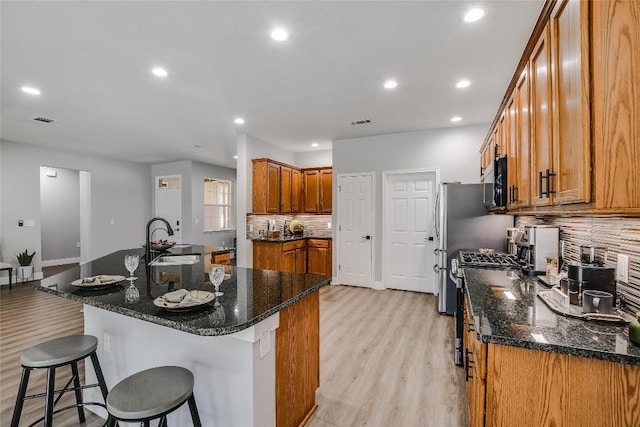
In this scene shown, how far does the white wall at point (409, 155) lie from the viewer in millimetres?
4730

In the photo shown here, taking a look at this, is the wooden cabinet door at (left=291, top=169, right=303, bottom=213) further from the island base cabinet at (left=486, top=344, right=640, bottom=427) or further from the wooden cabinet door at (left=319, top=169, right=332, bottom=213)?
the island base cabinet at (left=486, top=344, right=640, bottom=427)

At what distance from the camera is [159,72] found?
2.93m

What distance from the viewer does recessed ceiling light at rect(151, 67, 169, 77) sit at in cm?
287

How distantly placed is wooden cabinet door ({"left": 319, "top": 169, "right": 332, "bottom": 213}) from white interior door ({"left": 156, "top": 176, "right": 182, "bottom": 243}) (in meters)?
3.90

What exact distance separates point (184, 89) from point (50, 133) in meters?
3.50

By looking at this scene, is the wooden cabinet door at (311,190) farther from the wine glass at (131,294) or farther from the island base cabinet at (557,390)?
the island base cabinet at (557,390)

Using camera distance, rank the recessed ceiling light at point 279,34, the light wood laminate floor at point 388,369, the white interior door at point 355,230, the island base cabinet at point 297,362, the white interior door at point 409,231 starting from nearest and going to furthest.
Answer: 1. the island base cabinet at point 297,362
2. the light wood laminate floor at point 388,369
3. the recessed ceiling light at point 279,34
4. the white interior door at point 409,231
5. the white interior door at point 355,230

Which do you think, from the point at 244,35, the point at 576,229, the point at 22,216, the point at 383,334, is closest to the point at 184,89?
the point at 244,35

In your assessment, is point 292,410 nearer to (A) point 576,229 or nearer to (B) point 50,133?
(A) point 576,229

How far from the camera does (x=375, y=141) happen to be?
5.33m

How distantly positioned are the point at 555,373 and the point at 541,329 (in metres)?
0.18

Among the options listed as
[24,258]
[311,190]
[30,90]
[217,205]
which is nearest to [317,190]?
[311,190]

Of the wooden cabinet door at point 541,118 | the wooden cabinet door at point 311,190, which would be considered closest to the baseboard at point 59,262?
the wooden cabinet door at point 311,190

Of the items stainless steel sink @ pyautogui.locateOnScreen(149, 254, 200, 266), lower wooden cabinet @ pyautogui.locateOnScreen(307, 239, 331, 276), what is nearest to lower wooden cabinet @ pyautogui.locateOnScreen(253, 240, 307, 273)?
lower wooden cabinet @ pyautogui.locateOnScreen(307, 239, 331, 276)
